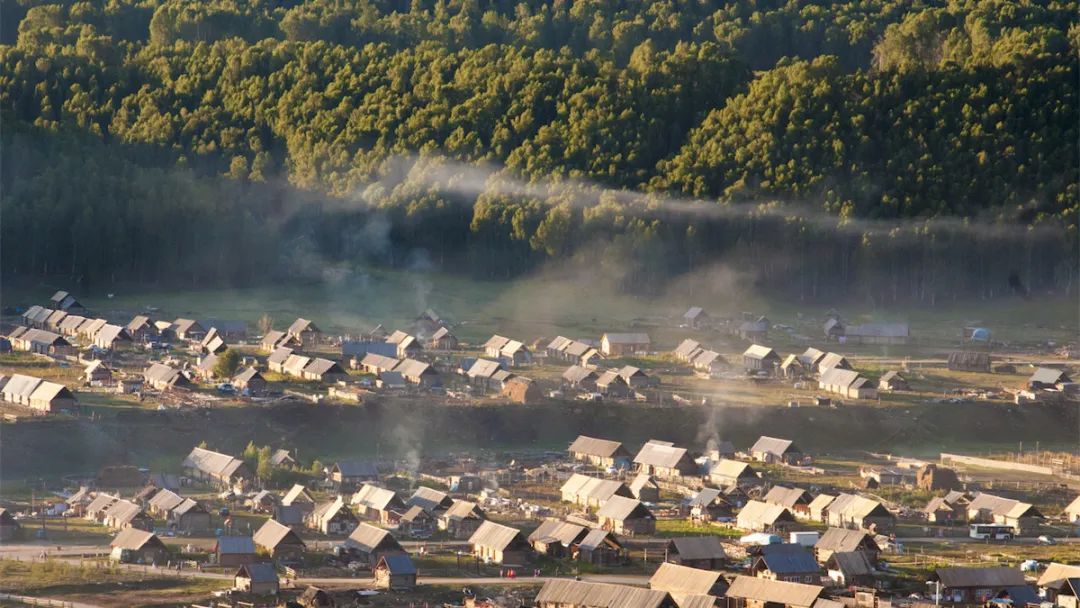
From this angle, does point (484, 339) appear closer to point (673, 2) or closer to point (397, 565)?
point (397, 565)

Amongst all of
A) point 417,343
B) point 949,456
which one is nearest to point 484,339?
point 417,343

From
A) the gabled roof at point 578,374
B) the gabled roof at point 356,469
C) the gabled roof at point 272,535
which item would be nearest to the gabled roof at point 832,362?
the gabled roof at point 578,374

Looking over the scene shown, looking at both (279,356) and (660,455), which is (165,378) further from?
(660,455)

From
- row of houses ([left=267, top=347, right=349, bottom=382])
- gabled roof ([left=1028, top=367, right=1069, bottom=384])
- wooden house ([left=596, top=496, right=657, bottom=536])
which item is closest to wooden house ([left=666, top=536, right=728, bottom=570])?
wooden house ([left=596, top=496, right=657, bottom=536])

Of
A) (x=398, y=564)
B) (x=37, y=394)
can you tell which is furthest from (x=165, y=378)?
(x=398, y=564)

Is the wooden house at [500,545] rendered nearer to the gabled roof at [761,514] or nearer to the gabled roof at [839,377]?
the gabled roof at [761,514]

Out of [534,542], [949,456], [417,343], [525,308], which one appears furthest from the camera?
[525,308]
